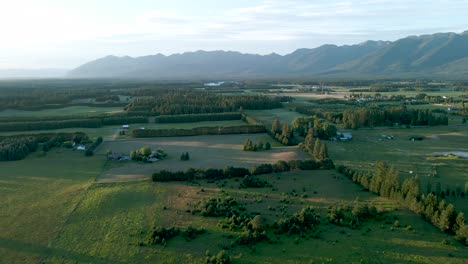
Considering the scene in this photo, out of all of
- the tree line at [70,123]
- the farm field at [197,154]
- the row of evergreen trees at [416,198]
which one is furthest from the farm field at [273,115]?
the row of evergreen trees at [416,198]

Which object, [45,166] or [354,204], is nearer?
[354,204]

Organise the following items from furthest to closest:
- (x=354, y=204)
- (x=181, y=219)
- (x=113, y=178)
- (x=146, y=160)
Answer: (x=146, y=160)
(x=113, y=178)
(x=354, y=204)
(x=181, y=219)

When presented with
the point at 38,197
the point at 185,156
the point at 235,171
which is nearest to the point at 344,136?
the point at 235,171

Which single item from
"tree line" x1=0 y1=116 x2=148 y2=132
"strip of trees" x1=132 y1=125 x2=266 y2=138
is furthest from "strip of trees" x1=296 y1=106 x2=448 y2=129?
"tree line" x1=0 y1=116 x2=148 y2=132

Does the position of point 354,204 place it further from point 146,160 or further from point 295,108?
point 295,108

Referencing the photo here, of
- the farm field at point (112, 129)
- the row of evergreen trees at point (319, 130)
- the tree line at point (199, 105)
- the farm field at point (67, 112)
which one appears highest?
the tree line at point (199, 105)

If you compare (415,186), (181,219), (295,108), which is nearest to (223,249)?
(181,219)

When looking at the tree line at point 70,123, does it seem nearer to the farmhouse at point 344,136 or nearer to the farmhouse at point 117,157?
the farmhouse at point 117,157
